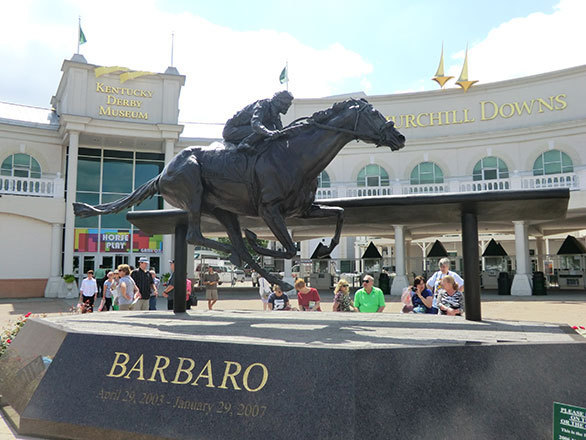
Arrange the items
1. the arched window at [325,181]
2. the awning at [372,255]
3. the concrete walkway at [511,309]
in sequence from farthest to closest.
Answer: the awning at [372,255] < the arched window at [325,181] < the concrete walkway at [511,309]

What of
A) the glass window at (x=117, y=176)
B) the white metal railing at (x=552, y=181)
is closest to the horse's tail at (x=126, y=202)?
the white metal railing at (x=552, y=181)

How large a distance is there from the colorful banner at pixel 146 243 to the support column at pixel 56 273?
3807 mm

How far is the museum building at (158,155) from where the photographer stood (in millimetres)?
22562

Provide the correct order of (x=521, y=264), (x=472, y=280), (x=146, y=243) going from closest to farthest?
1. (x=472, y=280)
2. (x=521, y=264)
3. (x=146, y=243)

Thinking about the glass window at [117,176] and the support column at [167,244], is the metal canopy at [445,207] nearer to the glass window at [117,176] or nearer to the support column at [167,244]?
the support column at [167,244]

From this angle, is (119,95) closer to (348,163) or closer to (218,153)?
(348,163)

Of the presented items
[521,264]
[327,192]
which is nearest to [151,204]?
[327,192]

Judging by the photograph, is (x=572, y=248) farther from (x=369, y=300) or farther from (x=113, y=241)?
(x=113, y=241)

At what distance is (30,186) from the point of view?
2447 cm

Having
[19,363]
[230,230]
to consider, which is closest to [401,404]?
[230,230]

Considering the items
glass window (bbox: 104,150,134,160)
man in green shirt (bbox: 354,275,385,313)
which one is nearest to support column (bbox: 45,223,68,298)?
glass window (bbox: 104,150,134,160)

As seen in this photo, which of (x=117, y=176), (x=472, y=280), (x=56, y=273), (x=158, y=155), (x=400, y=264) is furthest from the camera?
(x=158, y=155)

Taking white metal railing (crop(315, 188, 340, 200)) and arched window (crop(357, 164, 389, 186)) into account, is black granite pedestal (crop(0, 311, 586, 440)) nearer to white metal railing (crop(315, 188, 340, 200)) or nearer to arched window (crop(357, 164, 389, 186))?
white metal railing (crop(315, 188, 340, 200))

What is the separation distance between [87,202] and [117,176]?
2247 millimetres
